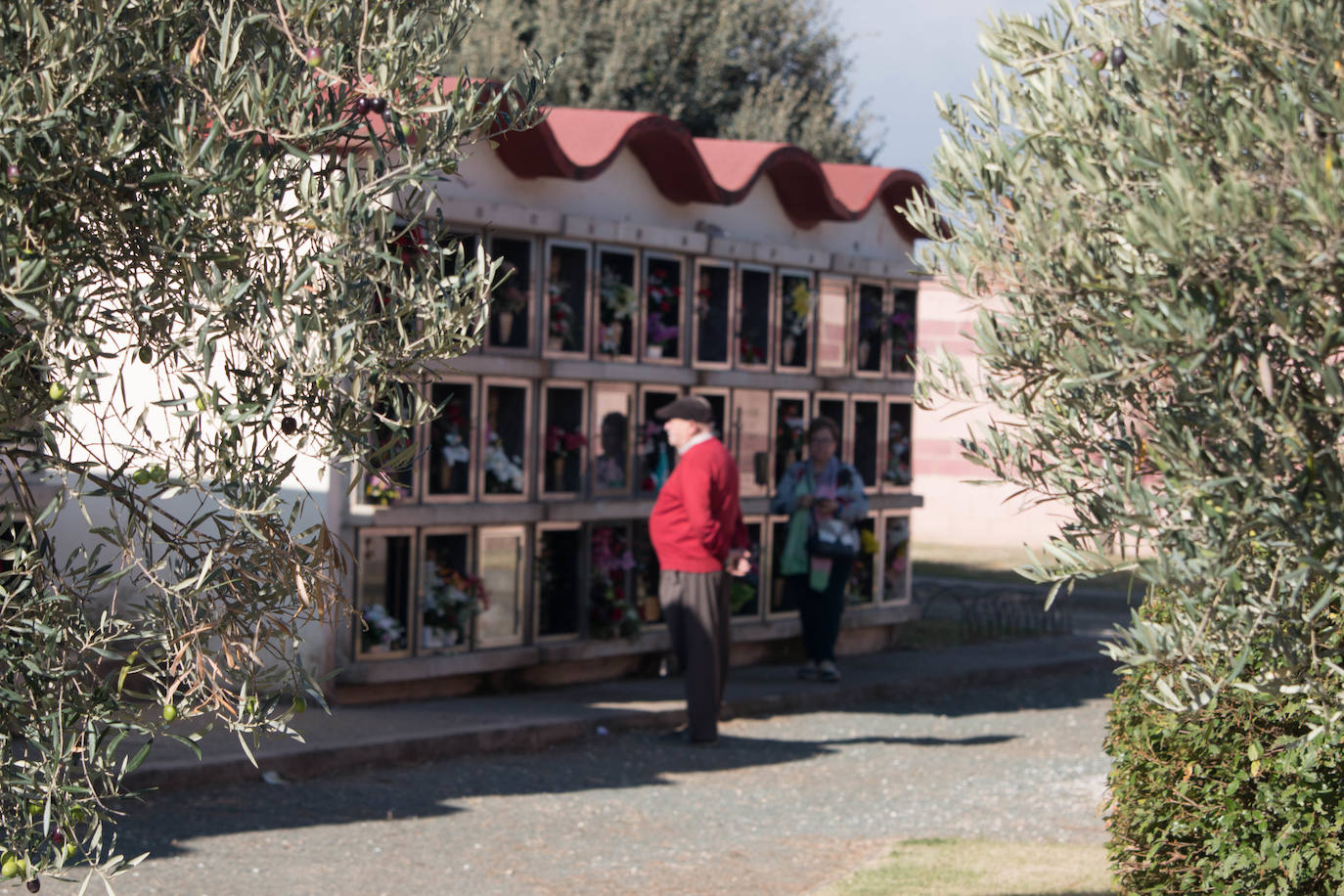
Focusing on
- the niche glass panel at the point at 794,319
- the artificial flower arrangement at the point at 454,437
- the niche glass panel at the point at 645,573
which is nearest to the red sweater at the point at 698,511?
the artificial flower arrangement at the point at 454,437

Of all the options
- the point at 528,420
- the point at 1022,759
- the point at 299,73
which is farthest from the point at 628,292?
the point at 299,73

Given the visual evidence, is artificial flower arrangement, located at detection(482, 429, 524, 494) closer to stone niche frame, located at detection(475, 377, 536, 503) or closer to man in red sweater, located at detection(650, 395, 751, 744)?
stone niche frame, located at detection(475, 377, 536, 503)

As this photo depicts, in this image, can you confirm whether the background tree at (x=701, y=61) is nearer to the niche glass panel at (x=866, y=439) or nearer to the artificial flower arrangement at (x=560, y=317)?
the niche glass panel at (x=866, y=439)

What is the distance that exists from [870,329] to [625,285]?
303 centimetres

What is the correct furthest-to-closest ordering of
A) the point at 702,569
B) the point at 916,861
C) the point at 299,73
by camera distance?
1. the point at 702,569
2. the point at 916,861
3. the point at 299,73

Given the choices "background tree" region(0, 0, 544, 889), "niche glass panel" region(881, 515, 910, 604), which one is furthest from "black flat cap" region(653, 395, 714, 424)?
"background tree" region(0, 0, 544, 889)

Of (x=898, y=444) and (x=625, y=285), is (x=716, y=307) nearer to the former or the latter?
(x=625, y=285)

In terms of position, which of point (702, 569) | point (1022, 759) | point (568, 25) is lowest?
point (1022, 759)

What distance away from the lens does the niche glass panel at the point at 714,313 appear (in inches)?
477

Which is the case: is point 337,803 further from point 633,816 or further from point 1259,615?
point 1259,615

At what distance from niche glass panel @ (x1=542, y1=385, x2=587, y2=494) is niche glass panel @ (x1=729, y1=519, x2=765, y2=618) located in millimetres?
1794

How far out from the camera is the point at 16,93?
259cm

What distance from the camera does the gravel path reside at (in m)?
6.31

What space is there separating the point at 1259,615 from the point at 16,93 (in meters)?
2.29
